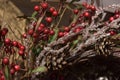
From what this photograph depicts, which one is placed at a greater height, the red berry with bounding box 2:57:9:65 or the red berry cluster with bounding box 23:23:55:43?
the red berry cluster with bounding box 23:23:55:43

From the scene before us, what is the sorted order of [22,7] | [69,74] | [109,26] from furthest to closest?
1. [22,7]
2. [69,74]
3. [109,26]

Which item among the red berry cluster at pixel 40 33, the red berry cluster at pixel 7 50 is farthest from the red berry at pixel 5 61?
the red berry cluster at pixel 40 33

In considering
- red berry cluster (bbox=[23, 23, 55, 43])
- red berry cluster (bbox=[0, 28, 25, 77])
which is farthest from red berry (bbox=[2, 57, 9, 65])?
red berry cluster (bbox=[23, 23, 55, 43])

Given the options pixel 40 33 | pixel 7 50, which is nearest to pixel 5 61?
pixel 7 50

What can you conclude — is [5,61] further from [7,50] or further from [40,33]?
[40,33]

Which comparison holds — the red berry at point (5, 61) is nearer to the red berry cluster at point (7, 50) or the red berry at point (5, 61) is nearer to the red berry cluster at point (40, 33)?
the red berry cluster at point (7, 50)

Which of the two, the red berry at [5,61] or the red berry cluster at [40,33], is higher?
the red berry cluster at [40,33]

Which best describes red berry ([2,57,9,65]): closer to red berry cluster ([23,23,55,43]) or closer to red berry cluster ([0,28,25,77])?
red berry cluster ([0,28,25,77])

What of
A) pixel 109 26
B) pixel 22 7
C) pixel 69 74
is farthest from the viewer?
pixel 22 7

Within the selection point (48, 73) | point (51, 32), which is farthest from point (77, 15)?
point (48, 73)

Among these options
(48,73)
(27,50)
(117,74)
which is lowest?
(117,74)

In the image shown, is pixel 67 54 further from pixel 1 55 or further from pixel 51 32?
pixel 1 55
